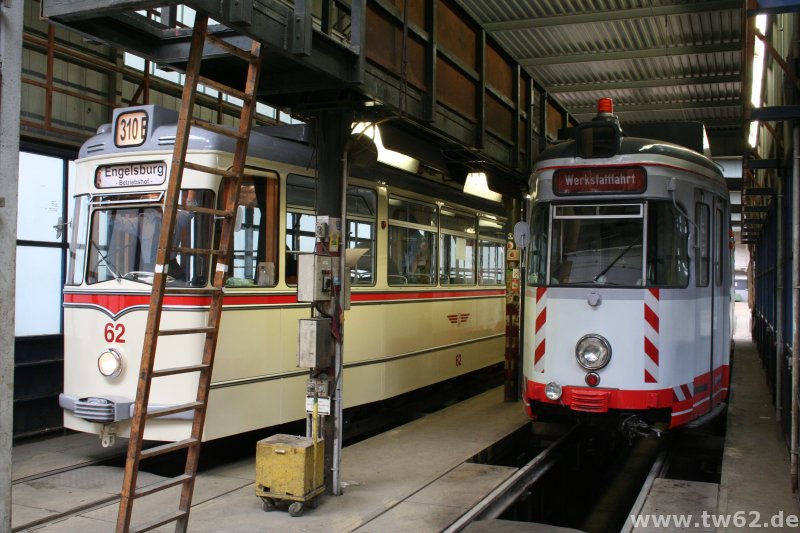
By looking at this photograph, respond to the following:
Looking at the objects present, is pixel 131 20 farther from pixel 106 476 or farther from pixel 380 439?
pixel 380 439

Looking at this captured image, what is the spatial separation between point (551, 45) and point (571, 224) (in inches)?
265

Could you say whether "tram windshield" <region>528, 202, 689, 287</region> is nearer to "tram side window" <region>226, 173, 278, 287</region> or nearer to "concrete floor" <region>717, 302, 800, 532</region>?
"concrete floor" <region>717, 302, 800, 532</region>

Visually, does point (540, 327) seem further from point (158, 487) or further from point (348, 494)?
point (158, 487)

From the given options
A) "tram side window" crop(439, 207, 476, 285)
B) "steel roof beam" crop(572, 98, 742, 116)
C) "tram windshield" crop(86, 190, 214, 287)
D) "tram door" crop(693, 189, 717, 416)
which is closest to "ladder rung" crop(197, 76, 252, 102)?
"tram windshield" crop(86, 190, 214, 287)

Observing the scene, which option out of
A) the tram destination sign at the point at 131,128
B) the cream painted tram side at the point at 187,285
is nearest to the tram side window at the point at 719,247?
the cream painted tram side at the point at 187,285

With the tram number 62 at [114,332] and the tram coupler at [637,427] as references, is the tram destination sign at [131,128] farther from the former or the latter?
the tram coupler at [637,427]

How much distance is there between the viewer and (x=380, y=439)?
870 cm

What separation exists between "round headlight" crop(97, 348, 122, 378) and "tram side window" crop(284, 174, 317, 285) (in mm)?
1711

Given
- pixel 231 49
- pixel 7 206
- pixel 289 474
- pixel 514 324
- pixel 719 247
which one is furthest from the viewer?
pixel 514 324

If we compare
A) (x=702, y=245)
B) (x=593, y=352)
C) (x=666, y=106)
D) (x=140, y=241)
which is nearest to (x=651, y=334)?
(x=593, y=352)

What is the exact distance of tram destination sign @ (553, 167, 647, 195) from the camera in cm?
739

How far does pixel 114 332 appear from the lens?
23.8ft

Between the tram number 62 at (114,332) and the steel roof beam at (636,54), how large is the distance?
930 centimetres

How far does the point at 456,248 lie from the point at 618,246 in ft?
13.8
